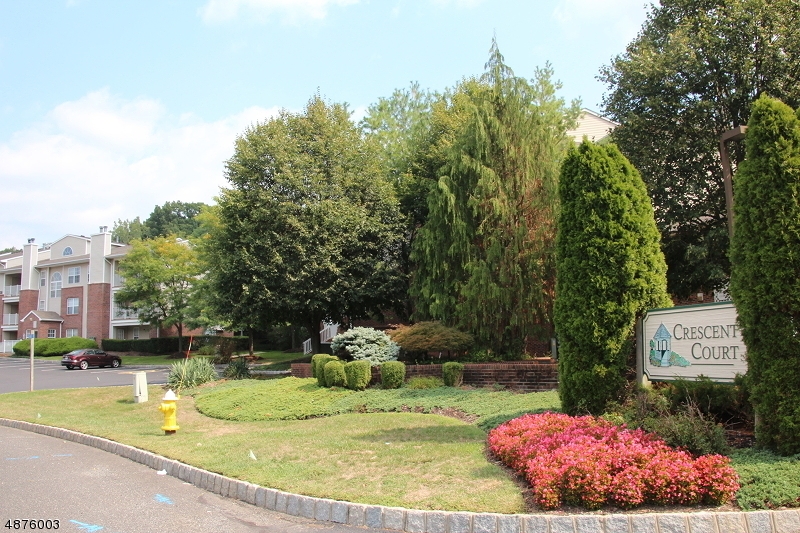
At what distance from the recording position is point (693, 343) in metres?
8.92

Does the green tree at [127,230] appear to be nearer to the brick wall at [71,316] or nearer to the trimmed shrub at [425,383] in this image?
the brick wall at [71,316]

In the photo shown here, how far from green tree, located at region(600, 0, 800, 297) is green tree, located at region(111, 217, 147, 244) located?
10055 cm

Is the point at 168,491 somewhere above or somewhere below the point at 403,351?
below

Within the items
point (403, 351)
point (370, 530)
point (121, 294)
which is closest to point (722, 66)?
point (403, 351)

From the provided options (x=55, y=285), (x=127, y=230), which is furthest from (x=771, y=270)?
(x=127, y=230)

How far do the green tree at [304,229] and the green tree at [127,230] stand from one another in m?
89.5

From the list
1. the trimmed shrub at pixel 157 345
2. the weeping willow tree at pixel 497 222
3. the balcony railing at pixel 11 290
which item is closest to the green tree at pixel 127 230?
the balcony railing at pixel 11 290

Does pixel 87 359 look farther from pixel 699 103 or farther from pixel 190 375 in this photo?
pixel 699 103

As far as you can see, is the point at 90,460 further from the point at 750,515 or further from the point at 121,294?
the point at 121,294

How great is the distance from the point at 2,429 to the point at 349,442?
9.93 m

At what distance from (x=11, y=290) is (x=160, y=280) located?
29.2m

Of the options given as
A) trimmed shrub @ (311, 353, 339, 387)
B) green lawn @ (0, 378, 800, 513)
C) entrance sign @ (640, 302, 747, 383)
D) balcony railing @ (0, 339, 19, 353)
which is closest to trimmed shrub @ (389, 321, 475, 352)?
trimmed shrub @ (311, 353, 339, 387)

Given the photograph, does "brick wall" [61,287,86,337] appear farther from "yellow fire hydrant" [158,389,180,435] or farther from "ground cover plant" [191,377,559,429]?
"yellow fire hydrant" [158,389,180,435]

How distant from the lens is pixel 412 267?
79.7 feet
